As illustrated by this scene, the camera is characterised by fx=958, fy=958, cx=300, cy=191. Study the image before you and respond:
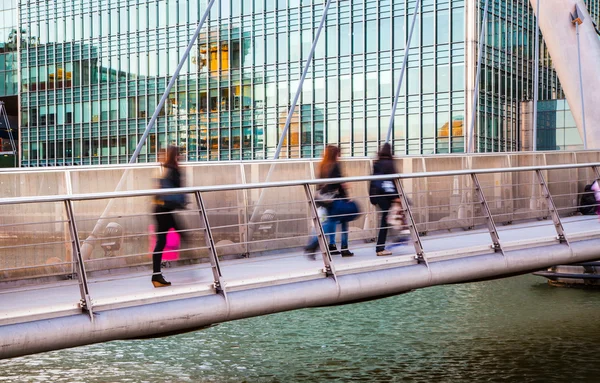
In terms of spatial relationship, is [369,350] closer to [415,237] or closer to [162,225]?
[415,237]

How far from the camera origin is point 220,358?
14.9m

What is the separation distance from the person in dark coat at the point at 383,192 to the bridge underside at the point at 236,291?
0.24 m

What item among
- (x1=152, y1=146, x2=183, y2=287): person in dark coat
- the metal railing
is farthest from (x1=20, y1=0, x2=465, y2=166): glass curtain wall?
(x1=152, y1=146, x2=183, y2=287): person in dark coat

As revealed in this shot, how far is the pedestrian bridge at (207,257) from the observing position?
7.50m

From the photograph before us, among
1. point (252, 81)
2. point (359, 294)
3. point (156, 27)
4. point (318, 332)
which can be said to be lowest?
point (318, 332)

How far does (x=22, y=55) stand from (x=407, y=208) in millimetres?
59299

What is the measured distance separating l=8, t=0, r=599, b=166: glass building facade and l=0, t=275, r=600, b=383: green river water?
97.5ft

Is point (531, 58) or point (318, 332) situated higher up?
point (531, 58)

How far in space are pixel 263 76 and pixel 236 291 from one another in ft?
154

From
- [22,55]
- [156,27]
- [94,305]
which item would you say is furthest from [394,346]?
[22,55]

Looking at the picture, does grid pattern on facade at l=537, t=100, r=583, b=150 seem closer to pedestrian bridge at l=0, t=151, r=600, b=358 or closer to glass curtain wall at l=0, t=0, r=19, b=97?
pedestrian bridge at l=0, t=151, r=600, b=358

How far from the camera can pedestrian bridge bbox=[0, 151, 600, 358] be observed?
750 cm

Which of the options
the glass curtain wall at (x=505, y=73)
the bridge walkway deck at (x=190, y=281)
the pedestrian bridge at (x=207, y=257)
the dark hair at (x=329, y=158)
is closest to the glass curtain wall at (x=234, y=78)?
the glass curtain wall at (x=505, y=73)

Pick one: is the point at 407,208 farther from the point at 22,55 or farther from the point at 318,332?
the point at 22,55
